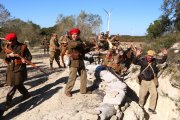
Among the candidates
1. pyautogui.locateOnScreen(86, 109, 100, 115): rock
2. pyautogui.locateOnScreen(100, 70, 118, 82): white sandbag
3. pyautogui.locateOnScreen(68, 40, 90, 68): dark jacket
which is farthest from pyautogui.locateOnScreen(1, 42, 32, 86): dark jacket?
pyautogui.locateOnScreen(100, 70, 118, 82): white sandbag

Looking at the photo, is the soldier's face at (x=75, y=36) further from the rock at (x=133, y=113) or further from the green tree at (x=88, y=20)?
the green tree at (x=88, y=20)

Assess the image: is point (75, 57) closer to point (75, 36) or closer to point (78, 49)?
point (78, 49)

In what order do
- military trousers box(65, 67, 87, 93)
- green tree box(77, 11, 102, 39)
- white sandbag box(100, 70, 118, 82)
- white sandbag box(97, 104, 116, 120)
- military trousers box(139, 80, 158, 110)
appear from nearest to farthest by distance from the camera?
white sandbag box(97, 104, 116, 120), military trousers box(65, 67, 87, 93), military trousers box(139, 80, 158, 110), white sandbag box(100, 70, 118, 82), green tree box(77, 11, 102, 39)

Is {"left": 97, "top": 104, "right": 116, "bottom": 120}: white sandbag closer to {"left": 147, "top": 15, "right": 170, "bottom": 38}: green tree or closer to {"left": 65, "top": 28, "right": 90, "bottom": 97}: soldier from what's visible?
{"left": 65, "top": 28, "right": 90, "bottom": 97}: soldier

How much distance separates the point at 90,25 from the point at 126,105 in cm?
2874

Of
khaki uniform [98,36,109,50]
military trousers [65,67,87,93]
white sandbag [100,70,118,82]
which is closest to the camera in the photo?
military trousers [65,67,87,93]

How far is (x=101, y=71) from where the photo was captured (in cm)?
923

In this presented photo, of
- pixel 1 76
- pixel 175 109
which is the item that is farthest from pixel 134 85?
pixel 1 76

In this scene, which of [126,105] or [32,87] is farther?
[32,87]

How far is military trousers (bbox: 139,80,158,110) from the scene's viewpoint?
8544 mm

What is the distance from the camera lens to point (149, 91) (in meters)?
8.77

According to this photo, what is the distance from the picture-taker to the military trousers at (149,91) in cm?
854

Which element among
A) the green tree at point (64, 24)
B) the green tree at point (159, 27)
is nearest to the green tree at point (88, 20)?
the green tree at point (64, 24)

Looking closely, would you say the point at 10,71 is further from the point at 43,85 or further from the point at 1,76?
the point at 1,76
